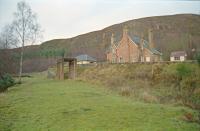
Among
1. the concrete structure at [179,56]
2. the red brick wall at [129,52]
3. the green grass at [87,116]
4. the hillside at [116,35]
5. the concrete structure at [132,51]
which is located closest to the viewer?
the green grass at [87,116]

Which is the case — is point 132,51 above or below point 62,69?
above

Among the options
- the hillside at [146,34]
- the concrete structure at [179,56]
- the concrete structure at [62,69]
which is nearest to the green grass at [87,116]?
the concrete structure at [62,69]

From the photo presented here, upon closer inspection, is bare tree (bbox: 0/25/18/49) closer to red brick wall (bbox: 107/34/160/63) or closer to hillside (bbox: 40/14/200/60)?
red brick wall (bbox: 107/34/160/63)

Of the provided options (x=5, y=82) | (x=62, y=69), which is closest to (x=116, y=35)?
(x=62, y=69)

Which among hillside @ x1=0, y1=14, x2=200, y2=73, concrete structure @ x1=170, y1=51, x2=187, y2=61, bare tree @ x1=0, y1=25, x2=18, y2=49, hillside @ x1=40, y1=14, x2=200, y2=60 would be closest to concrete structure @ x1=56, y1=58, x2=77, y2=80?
bare tree @ x1=0, y1=25, x2=18, y2=49

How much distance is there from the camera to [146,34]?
91.8 meters

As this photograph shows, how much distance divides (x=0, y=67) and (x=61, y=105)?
12.5 metres

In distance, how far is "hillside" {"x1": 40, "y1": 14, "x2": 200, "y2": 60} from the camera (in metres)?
84.5

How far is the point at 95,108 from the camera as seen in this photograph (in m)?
12.2

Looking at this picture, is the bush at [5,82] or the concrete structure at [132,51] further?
the concrete structure at [132,51]

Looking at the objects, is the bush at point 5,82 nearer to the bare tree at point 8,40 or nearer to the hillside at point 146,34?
the bare tree at point 8,40

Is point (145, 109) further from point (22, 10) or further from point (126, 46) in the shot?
point (126, 46)

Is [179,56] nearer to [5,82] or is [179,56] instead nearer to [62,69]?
[62,69]

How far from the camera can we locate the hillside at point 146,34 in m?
84.5
